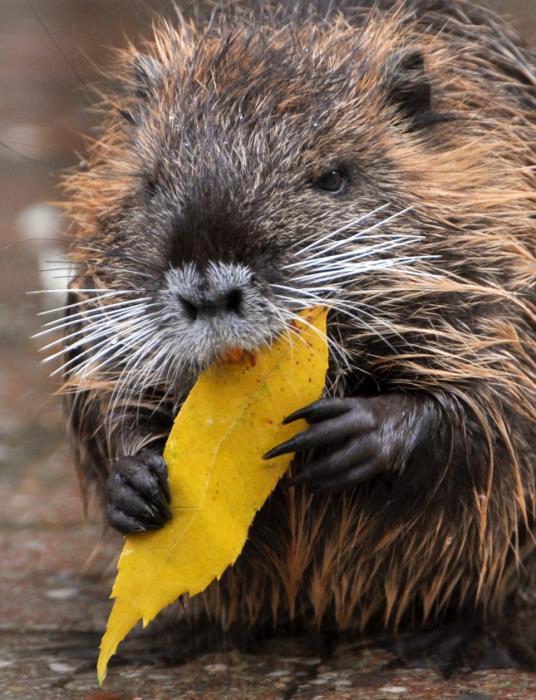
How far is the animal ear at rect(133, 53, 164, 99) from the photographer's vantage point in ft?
12.7

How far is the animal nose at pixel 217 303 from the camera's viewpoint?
Answer: 3.06 meters

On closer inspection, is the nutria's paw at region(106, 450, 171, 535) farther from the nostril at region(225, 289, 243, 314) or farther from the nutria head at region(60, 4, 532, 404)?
the nostril at region(225, 289, 243, 314)

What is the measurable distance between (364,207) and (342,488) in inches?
25.9

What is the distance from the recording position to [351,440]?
Result: 3.34m

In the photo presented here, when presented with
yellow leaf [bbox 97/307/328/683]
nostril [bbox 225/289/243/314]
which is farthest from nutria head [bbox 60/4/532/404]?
yellow leaf [bbox 97/307/328/683]

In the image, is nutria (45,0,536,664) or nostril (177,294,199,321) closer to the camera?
nostril (177,294,199,321)

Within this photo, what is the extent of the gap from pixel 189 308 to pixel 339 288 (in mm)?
426

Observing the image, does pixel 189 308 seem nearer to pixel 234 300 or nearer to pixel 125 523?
pixel 234 300

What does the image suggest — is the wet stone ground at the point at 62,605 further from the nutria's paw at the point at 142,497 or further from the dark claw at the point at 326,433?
the dark claw at the point at 326,433

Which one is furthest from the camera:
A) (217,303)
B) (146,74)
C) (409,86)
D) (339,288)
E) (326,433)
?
(146,74)

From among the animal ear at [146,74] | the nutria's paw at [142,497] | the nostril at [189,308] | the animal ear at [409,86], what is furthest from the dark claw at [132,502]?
the animal ear at [409,86]

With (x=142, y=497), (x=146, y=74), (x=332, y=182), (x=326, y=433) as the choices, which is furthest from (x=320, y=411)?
(x=146, y=74)

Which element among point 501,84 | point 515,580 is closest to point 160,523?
point 515,580

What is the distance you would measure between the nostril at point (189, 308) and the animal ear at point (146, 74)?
0.94 m
